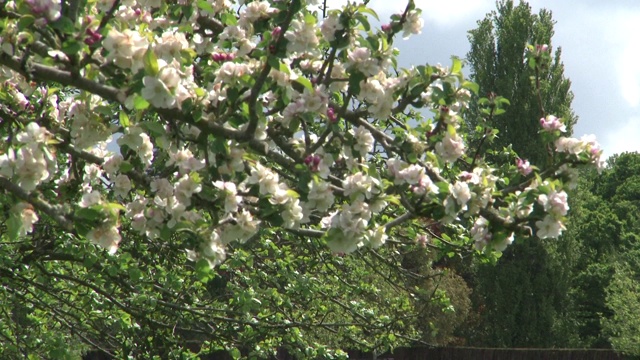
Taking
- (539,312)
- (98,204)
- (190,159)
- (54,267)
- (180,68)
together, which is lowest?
(98,204)

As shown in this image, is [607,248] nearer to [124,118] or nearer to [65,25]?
[124,118]

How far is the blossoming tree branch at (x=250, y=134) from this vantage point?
10.2 feet

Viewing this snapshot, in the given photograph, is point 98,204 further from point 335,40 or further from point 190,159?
point 335,40

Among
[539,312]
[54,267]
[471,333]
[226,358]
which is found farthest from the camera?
[471,333]

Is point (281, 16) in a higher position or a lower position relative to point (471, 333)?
lower

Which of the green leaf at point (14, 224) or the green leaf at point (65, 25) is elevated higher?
the green leaf at point (65, 25)

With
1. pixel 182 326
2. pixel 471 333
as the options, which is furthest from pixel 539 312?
pixel 182 326

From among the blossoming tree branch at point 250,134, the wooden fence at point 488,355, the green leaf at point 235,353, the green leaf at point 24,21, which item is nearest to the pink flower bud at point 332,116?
the blossoming tree branch at point 250,134

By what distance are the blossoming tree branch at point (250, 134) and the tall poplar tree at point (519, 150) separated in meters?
19.1

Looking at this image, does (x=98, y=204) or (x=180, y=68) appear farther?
(x=180, y=68)

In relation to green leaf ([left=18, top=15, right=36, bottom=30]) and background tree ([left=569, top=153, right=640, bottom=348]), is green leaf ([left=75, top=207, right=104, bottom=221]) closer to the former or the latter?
green leaf ([left=18, top=15, right=36, bottom=30])

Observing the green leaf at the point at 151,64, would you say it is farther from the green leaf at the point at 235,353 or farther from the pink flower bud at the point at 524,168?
the green leaf at the point at 235,353

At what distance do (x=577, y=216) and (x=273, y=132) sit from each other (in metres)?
23.7

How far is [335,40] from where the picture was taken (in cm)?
345
